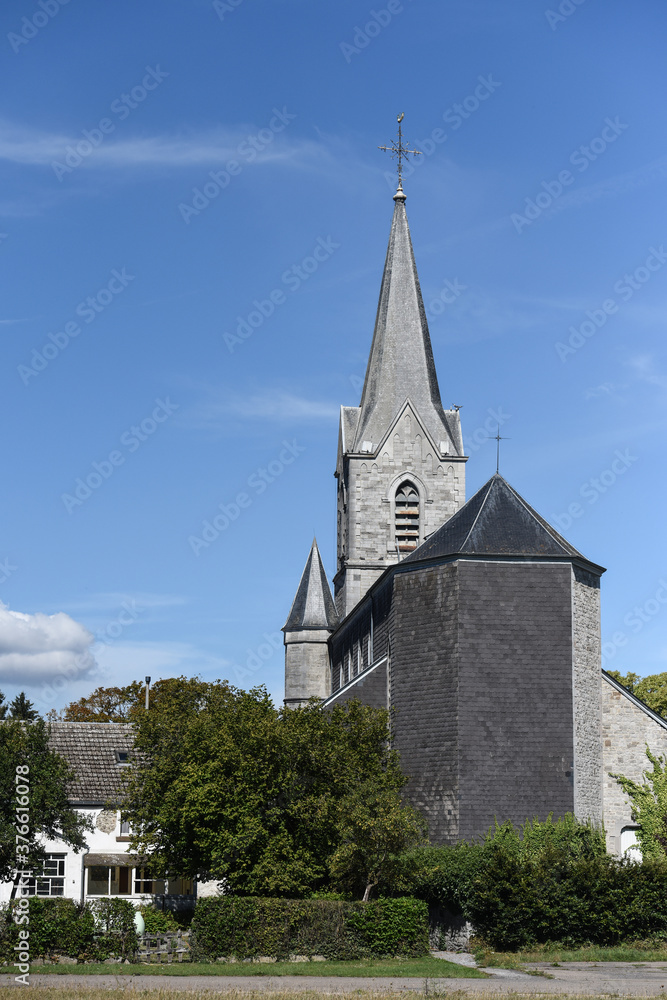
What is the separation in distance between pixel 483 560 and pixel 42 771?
13.8m

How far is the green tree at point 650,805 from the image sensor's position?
33.7m

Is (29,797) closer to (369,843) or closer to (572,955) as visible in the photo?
(369,843)

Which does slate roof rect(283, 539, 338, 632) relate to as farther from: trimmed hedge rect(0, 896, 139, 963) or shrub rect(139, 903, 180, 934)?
trimmed hedge rect(0, 896, 139, 963)

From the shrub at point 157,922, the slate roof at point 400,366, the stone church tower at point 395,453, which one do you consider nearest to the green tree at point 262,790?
the shrub at point 157,922

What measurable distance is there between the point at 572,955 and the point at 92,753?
62.7 ft

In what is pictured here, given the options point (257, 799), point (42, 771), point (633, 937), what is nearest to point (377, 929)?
point (257, 799)

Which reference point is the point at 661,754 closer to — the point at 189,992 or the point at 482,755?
the point at 482,755

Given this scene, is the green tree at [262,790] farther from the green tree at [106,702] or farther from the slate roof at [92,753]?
the green tree at [106,702]

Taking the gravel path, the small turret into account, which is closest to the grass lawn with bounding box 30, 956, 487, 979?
the gravel path

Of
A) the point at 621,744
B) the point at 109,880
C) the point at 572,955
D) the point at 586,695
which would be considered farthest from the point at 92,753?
the point at 572,955

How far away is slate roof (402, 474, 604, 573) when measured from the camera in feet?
113

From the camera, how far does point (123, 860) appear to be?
1406 inches

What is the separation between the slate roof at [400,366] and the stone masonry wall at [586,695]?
68.7 ft

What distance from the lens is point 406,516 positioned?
5438 cm
